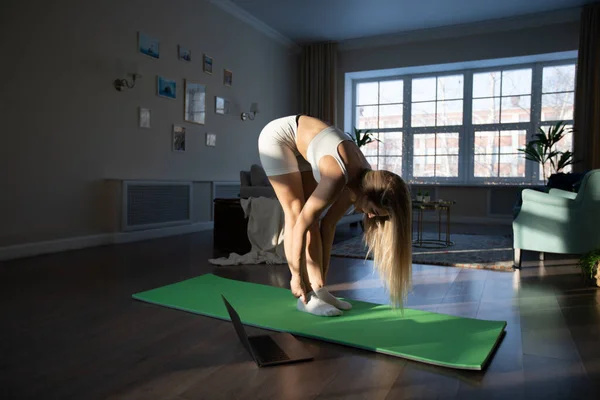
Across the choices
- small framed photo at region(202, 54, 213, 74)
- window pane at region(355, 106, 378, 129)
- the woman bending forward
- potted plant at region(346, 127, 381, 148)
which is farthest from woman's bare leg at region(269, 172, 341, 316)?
window pane at region(355, 106, 378, 129)

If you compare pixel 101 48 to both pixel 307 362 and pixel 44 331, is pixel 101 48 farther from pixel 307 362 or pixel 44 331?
pixel 307 362

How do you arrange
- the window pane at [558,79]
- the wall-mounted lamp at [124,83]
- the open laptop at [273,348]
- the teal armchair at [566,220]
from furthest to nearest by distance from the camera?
the window pane at [558,79] → the wall-mounted lamp at [124,83] → the teal armchair at [566,220] → the open laptop at [273,348]

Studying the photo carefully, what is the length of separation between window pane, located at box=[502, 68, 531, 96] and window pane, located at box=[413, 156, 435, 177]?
1.59 m

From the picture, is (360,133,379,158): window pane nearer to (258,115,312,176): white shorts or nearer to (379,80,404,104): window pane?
(379,80,404,104): window pane

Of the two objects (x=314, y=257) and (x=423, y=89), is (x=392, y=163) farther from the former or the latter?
(x=314, y=257)

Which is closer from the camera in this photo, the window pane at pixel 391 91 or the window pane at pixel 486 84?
the window pane at pixel 486 84

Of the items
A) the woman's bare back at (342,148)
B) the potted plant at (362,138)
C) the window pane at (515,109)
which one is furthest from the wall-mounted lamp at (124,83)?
the window pane at (515,109)

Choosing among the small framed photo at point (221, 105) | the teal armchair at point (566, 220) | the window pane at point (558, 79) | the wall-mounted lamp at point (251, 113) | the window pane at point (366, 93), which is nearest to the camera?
the teal armchair at point (566, 220)

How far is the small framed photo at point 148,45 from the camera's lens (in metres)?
4.65

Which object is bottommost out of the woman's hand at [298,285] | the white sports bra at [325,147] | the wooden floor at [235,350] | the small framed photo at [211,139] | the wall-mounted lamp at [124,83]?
the wooden floor at [235,350]

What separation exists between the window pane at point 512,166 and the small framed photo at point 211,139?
4710 mm

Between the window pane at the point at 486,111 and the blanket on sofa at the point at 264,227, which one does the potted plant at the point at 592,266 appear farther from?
the window pane at the point at 486,111

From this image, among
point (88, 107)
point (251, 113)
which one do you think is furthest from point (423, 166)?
point (88, 107)

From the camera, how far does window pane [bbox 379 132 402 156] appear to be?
795 cm
